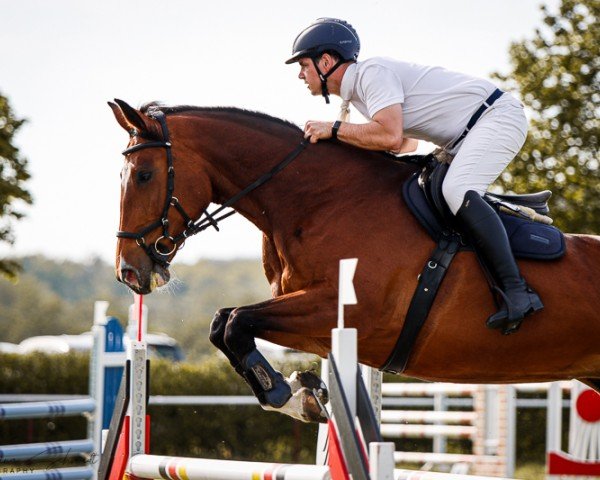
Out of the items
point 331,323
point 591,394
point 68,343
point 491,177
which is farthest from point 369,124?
point 68,343

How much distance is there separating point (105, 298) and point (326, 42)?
297 feet

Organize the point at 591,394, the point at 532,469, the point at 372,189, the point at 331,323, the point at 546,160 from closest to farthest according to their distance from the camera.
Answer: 1. the point at 331,323
2. the point at 372,189
3. the point at 591,394
4. the point at 532,469
5. the point at 546,160

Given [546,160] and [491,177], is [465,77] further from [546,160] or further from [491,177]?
[546,160]

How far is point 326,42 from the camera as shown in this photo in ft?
17.4

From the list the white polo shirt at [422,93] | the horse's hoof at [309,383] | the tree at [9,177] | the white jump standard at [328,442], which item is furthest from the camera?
the tree at [9,177]

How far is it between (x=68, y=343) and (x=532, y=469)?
49.4 feet

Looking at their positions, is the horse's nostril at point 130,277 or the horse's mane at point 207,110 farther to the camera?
the horse's mane at point 207,110

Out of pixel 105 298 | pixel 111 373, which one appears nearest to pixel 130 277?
pixel 111 373

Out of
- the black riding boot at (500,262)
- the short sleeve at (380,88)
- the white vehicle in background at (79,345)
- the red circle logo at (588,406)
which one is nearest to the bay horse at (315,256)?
the black riding boot at (500,262)

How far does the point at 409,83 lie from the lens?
5.27m

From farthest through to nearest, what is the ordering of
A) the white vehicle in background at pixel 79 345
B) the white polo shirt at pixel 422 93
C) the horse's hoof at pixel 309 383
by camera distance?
the white vehicle in background at pixel 79 345, the white polo shirt at pixel 422 93, the horse's hoof at pixel 309 383

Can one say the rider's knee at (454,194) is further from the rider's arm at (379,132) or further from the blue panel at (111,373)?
the blue panel at (111,373)

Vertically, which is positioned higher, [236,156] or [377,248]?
[236,156]

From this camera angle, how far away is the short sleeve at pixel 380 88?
16.8 feet
